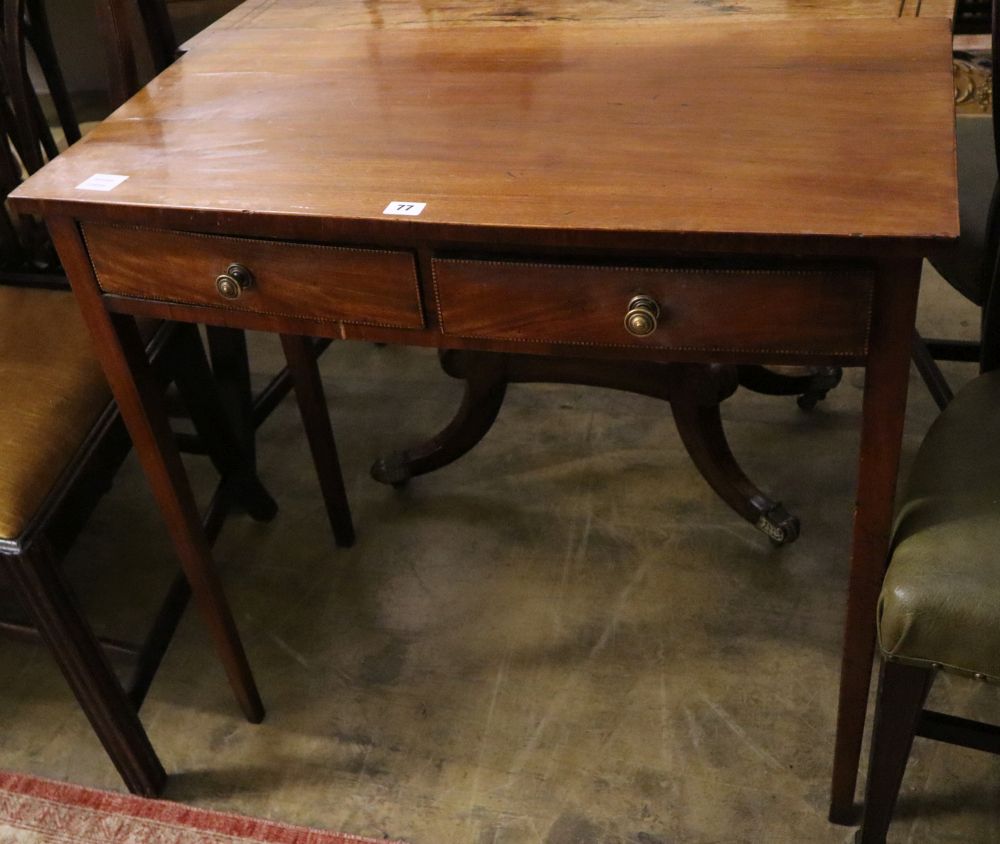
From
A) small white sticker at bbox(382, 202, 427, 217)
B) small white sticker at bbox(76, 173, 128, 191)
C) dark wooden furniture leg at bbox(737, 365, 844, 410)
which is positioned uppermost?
small white sticker at bbox(76, 173, 128, 191)

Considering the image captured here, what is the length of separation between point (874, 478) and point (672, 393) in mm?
582

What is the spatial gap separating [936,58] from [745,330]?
1.31ft

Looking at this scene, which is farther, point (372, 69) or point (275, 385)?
point (275, 385)

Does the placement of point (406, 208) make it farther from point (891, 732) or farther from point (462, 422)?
point (462, 422)

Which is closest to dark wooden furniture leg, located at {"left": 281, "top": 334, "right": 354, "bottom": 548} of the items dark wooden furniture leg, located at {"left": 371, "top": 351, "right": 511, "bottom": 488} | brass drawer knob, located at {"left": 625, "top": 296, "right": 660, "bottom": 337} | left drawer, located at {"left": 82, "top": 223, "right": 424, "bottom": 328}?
dark wooden furniture leg, located at {"left": 371, "top": 351, "right": 511, "bottom": 488}

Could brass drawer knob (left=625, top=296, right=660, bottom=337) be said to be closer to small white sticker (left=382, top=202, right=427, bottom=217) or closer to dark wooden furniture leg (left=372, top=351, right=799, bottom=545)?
small white sticker (left=382, top=202, right=427, bottom=217)

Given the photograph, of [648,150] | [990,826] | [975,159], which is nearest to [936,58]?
[648,150]

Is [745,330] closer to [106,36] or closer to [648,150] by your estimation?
[648,150]

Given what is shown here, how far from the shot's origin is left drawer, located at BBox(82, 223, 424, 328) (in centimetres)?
87

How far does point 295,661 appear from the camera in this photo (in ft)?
4.76

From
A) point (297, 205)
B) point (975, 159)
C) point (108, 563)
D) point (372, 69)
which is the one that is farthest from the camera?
point (108, 563)

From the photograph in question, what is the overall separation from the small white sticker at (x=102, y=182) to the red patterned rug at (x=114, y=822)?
2.57 feet

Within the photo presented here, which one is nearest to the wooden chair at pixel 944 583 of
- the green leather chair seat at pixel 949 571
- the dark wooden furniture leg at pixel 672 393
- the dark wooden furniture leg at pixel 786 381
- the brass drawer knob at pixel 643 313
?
the green leather chair seat at pixel 949 571

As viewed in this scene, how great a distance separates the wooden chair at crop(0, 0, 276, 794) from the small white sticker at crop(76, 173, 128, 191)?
304 mm
